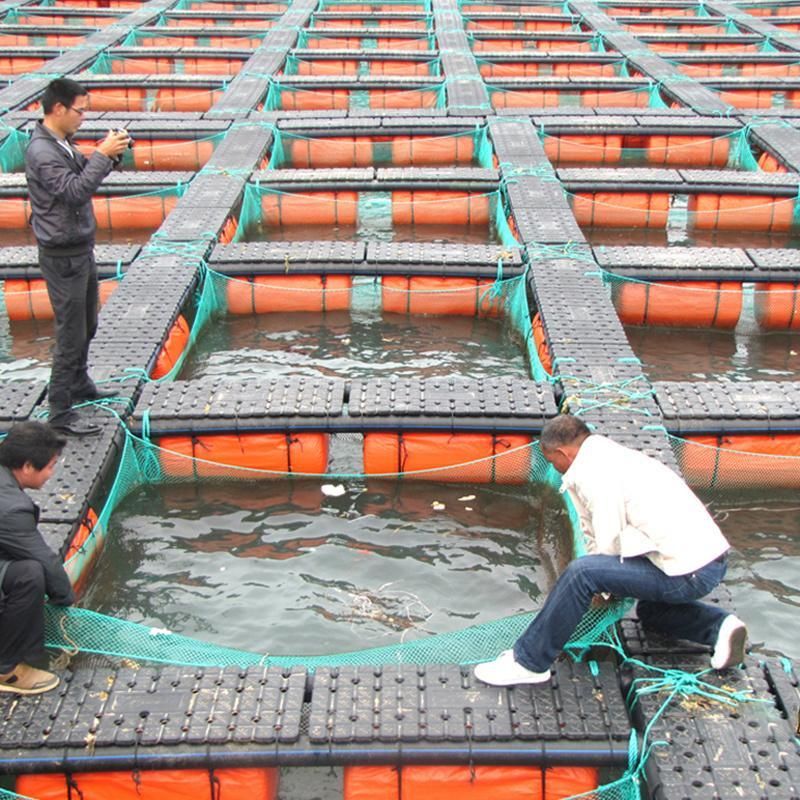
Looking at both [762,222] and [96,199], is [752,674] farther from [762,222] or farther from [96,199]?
[96,199]

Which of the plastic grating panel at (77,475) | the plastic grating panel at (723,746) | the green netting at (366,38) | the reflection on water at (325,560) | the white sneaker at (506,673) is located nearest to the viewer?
the plastic grating panel at (723,746)

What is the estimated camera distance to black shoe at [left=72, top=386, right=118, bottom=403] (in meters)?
7.31

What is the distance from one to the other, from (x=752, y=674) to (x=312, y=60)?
1908cm

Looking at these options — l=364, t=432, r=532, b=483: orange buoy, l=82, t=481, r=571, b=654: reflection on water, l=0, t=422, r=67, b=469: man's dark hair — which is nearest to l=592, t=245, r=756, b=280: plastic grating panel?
l=364, t=432, r=532, b=483: orange buoy

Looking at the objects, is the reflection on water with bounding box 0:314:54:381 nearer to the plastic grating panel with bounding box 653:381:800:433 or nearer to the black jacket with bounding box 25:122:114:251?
the black jacket with bounding box 25:122:114:251

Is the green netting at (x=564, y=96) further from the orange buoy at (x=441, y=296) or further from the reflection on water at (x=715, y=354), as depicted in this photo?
the reflection on water at (x=715, y=354)

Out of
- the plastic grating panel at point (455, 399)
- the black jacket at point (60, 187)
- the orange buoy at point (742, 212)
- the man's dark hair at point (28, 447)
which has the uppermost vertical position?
the black jacket at point (60, 187)

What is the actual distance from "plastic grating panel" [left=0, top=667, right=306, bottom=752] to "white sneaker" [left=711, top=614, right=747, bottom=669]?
7.56ft

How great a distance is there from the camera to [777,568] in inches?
261

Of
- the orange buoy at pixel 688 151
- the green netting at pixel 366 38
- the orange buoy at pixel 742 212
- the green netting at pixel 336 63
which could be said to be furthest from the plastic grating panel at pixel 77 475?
the green netting at pixel 366 38

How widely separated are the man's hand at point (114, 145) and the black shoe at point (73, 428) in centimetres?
223

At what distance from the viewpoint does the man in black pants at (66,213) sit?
5.97m

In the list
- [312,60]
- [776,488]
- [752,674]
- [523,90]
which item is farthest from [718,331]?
[312,60]

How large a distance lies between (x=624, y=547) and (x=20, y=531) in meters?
3.21
